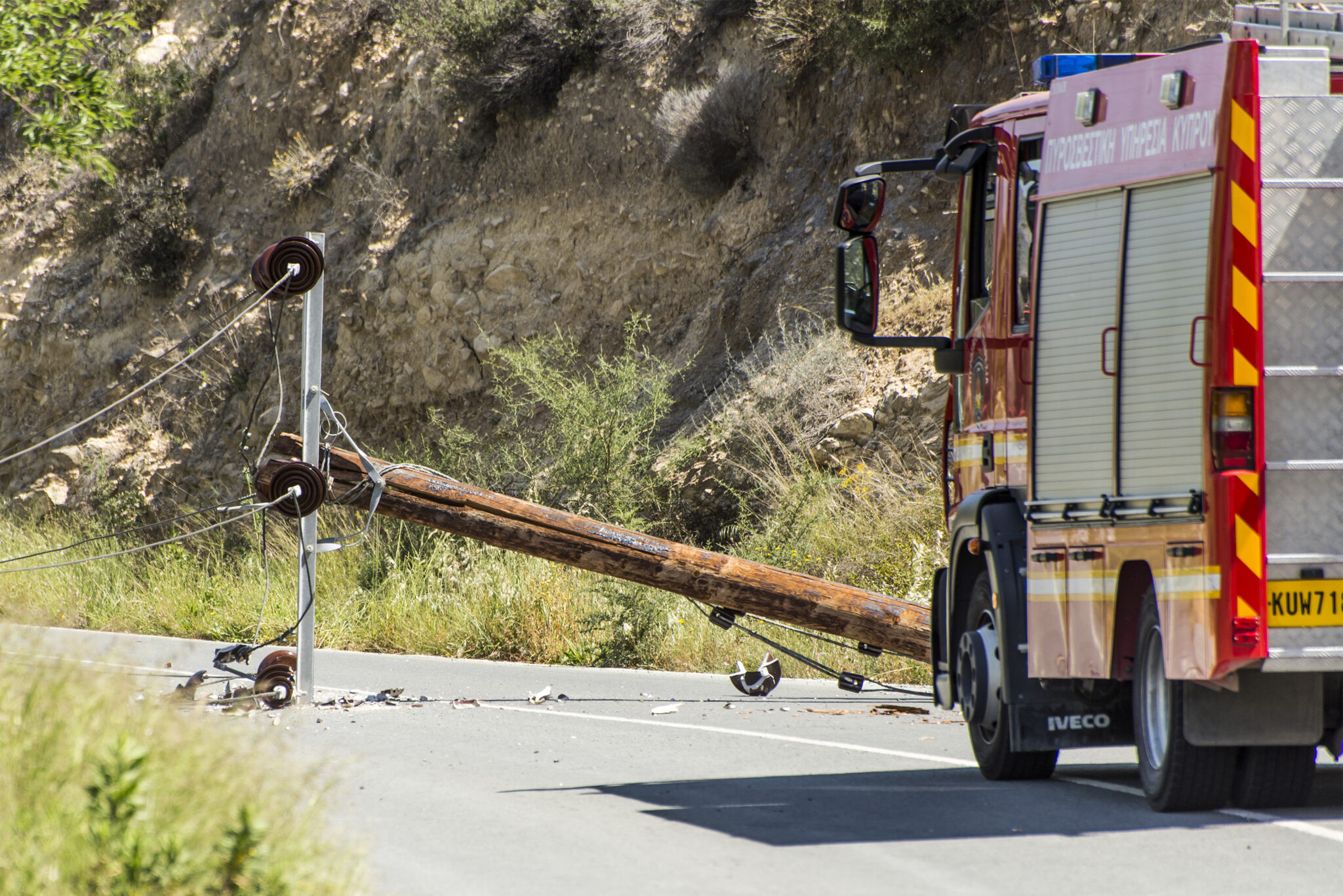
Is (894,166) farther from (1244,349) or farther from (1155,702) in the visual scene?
(1155,702)

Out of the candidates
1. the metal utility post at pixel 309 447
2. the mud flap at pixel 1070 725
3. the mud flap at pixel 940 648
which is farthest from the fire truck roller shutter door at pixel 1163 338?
the metal utility post at pixel 309 447

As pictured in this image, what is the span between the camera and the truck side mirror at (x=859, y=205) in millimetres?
7109

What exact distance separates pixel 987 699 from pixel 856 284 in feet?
7.14

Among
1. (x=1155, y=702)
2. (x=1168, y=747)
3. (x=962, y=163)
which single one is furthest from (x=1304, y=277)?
(x=962, y=163)

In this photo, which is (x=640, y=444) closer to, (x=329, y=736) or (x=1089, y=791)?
(x=329, y=736)

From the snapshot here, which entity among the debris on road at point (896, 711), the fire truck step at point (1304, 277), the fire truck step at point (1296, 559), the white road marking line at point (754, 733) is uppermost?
the fire truck step at point (1304, 277)

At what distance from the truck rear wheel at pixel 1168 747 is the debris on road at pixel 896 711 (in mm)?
4280

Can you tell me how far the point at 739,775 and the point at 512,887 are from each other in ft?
9.11

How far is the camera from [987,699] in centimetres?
717

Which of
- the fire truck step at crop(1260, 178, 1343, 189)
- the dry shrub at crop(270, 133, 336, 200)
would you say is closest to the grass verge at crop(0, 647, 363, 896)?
the fire truck step at crop(1260, 178, 1343, 189)

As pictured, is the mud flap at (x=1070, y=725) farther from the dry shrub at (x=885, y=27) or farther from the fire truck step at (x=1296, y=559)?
the dry shrub at (x=885, y=27)

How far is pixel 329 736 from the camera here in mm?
8922

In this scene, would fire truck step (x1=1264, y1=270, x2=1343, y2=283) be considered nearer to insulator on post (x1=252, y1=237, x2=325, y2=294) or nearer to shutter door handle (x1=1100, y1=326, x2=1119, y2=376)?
shutter door handle (x1=1100, y1=326, x2=1119, y2=376)

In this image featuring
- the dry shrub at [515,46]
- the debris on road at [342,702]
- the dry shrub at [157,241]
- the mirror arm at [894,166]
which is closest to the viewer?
the mirror arm at [894,166]
